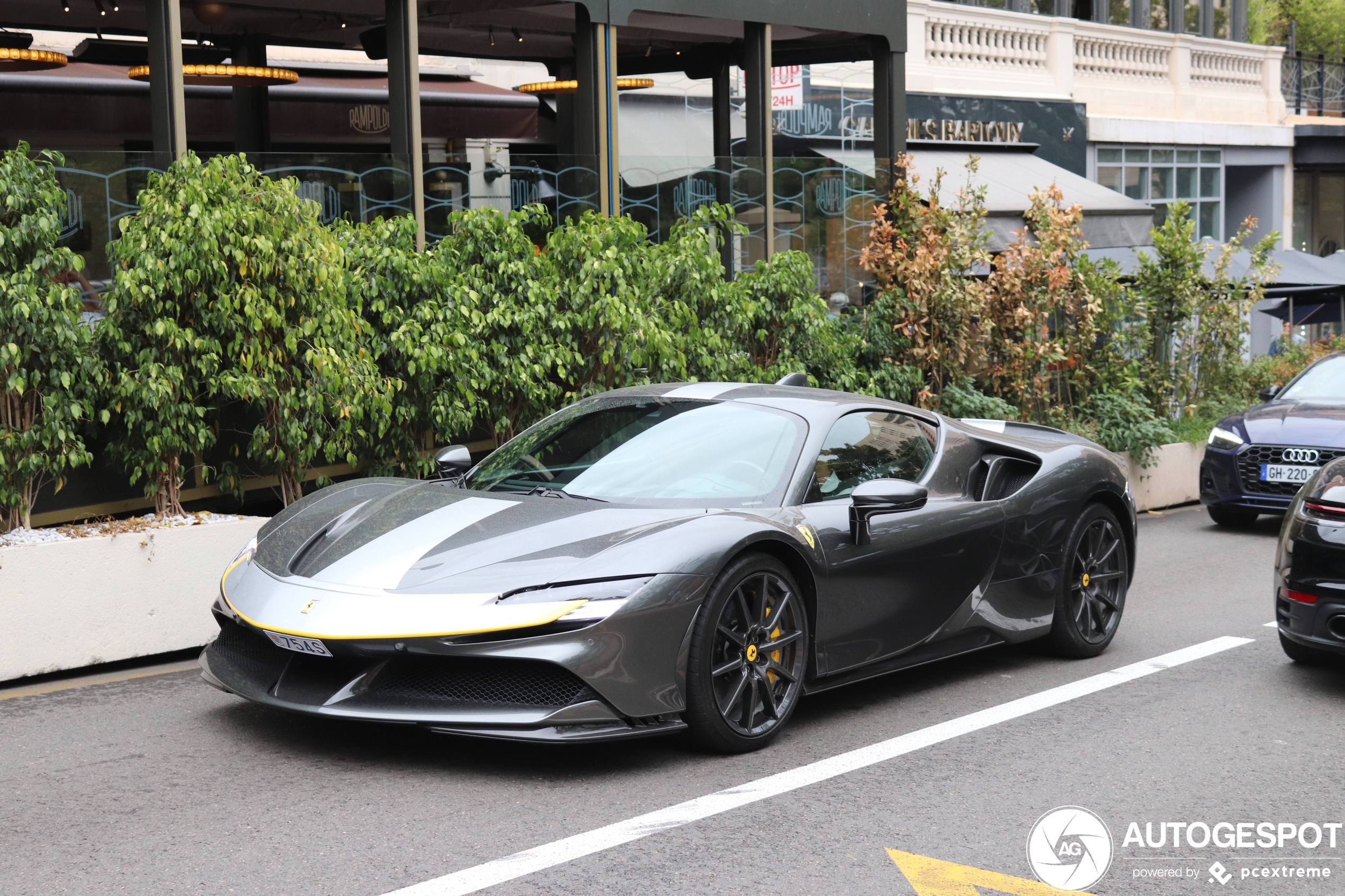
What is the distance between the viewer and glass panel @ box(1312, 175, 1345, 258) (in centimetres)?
3244

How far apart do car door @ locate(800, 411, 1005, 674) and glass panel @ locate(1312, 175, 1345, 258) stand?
28809mm

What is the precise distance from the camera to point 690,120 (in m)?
20.5

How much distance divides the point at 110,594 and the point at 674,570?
3315 mm

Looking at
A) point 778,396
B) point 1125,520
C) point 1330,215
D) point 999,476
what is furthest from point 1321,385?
point 1330,215

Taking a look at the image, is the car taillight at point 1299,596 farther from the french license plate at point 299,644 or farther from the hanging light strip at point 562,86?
the hanging light strip at point 562,86

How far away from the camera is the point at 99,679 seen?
272 inches

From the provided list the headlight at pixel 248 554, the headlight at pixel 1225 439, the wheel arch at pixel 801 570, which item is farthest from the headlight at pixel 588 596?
the headlight at pixel 1225 439

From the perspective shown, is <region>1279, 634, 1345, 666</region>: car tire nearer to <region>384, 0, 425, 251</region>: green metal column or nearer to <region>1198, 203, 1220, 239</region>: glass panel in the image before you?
<region>384, 0, 425, 251</region>: green metal column

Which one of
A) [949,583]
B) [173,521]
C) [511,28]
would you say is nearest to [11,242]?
[173,521]

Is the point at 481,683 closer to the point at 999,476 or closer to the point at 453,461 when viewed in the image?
the point at 453,461

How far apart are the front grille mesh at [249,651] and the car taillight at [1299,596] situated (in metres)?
4.35

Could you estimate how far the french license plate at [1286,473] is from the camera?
11.2 meters

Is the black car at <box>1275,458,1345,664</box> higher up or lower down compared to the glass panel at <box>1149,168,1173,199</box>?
lower down

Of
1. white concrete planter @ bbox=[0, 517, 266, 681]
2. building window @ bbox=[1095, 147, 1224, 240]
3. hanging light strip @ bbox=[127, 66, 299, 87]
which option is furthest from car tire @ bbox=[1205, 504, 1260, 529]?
building window @ bbox=[1095, 147, 1224, 240]
